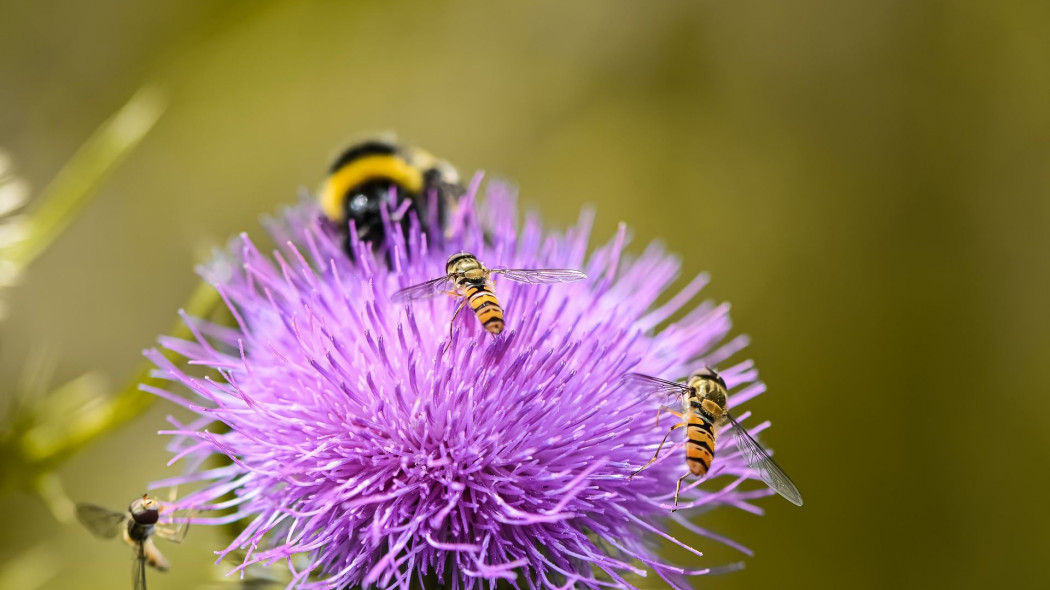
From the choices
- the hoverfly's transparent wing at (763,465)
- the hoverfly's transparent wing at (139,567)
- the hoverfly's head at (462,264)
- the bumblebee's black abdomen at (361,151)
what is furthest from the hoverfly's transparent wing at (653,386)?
the hoverfly's transparent wing at (139,567)

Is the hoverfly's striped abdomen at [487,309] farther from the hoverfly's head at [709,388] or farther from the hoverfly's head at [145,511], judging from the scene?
the hoverfly's head at [145,511]

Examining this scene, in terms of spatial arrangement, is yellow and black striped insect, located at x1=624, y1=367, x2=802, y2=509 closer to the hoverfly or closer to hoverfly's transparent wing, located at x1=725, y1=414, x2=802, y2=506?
hoverfly's transparent wing, located at x1=725, y1=414, x2=802, y2=506

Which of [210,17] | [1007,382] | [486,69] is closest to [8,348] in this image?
[210,17]

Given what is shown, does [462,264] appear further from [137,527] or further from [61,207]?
[61,207]

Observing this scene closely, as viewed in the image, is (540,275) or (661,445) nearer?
(661,445)

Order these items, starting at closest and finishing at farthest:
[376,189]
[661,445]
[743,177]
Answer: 1. [661,445]
2. [376,189]
3. [743,177]

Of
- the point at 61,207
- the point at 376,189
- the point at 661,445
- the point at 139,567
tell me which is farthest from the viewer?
the point at 376,189

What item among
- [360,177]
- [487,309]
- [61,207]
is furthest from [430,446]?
[61,207]

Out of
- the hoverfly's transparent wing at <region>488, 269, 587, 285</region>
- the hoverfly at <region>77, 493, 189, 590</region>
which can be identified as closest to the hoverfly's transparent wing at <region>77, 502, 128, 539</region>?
the hoverfly at <region>77, 493, 189, 590</region>
